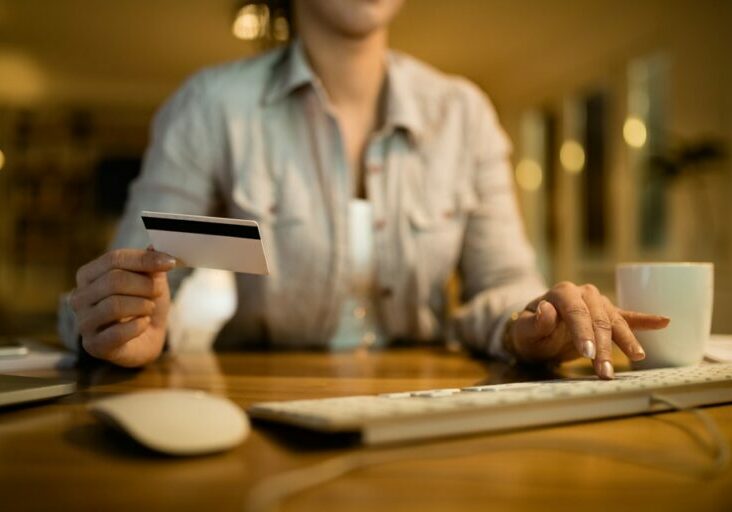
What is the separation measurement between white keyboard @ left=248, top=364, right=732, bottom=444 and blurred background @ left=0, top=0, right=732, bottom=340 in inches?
114

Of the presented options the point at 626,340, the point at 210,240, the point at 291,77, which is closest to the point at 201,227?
the point at 210,240

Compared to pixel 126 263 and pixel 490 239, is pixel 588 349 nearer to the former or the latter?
pixel 126 263

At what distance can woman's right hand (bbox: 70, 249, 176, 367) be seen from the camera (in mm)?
740

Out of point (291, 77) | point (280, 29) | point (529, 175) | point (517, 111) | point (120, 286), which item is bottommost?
point (120, 286)

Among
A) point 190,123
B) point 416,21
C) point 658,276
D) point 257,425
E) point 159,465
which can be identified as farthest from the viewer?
point 416,21

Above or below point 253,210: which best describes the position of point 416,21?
above

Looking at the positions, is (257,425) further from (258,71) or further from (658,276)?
(258,71)

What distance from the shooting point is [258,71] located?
4.32ft

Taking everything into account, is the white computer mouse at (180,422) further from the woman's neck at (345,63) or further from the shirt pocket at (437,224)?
the woman's neck at (345,63)

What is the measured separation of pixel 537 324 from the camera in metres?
0.78

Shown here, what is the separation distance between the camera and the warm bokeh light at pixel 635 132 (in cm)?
538

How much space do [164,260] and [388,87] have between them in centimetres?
78

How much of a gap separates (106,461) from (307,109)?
0.96 m

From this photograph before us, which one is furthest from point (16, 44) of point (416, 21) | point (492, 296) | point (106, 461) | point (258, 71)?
point (106, 461)
